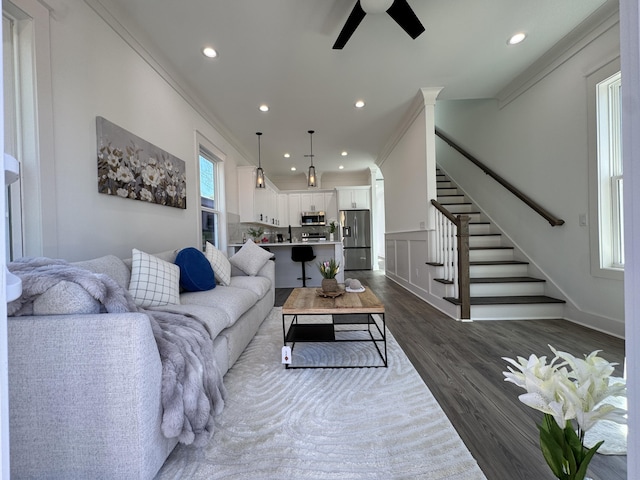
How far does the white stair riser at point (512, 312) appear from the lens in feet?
10.0

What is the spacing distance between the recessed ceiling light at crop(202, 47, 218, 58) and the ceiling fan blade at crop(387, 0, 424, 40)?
1.73 m

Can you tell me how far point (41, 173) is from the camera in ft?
5.71

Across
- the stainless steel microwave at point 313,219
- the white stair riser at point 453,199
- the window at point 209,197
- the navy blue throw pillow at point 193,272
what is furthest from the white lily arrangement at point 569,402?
the stainless steel microwave at point 313,219

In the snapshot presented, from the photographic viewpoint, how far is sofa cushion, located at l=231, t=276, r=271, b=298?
2.80 metres

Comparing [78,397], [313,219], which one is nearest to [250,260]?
[78,397]

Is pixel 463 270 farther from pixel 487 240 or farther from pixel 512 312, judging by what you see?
pixel 487 240

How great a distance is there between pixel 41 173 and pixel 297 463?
220cm

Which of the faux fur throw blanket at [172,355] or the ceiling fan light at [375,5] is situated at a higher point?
the ceiling fan light at [375,5]

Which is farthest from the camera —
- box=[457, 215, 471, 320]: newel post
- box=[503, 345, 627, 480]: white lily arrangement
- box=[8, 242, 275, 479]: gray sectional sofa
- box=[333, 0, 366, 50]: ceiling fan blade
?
box=[457, 215, 471, 320]: newel post

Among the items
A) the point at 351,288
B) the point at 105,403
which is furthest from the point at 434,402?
the point at 105,403

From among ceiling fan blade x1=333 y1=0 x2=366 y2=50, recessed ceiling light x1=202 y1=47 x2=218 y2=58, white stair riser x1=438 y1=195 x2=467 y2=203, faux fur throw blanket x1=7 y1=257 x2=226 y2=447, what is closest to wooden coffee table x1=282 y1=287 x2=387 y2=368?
faux fur throw blanket x1=7 y1=257 x2=226 y2=447

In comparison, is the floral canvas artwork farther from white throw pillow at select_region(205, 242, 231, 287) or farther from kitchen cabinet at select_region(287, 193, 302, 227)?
kitchen cabinet at select_region(287, 193, 302, 227)

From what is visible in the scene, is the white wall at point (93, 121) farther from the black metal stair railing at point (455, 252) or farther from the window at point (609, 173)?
the window at point (609, 173)

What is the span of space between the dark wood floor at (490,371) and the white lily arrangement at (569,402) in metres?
0.73
